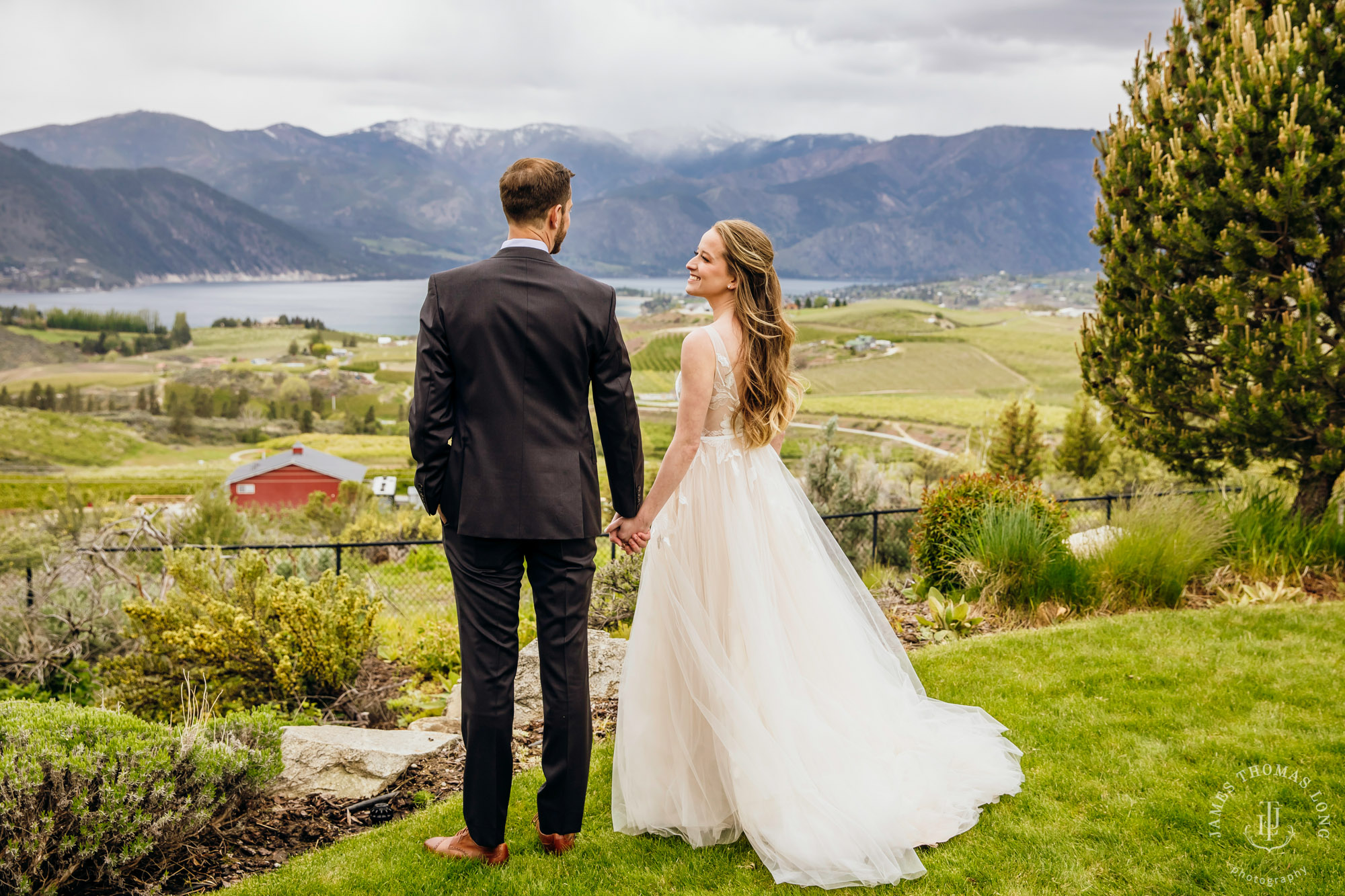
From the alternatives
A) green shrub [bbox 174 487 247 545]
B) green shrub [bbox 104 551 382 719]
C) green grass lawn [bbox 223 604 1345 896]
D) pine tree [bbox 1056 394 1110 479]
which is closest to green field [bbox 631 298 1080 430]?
pine tree [bbox 1056 394 1110 479]

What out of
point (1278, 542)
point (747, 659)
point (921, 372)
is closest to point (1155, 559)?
point (1278, 542)

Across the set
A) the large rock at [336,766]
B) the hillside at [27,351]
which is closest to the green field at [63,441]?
the hillside at [27,351]

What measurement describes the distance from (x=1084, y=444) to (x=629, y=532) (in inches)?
931

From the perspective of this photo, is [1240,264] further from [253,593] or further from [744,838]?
[253,593]

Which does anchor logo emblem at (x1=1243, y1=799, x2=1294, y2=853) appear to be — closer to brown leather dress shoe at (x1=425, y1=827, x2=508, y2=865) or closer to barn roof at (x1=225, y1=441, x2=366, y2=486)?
brown leather dress shoe at (x1=425, y1=827, x2=508, y2=865)

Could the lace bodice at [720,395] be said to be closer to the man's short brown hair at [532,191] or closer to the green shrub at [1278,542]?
the man's short brown hair at [532,191]

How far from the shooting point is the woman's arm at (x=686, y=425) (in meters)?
3.34

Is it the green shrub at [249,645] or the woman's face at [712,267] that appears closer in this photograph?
the woman's face at [712,267]

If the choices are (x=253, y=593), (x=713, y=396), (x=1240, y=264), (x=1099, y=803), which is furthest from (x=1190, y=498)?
(x=253, y=593)

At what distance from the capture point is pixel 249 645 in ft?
18.0

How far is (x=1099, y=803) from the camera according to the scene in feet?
11.6

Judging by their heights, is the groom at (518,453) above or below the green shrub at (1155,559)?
above

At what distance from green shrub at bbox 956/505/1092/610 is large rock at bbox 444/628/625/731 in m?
3.26

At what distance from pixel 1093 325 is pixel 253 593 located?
27.9 ft
